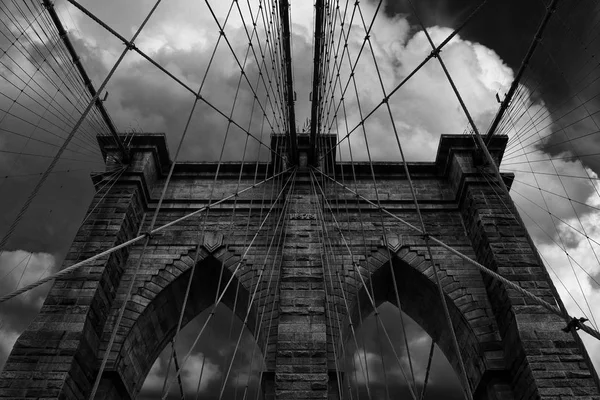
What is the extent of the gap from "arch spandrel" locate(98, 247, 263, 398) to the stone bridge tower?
30 millimetres

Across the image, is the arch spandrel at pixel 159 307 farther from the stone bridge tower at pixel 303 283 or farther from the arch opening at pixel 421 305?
the arch opening at pixel 421 305

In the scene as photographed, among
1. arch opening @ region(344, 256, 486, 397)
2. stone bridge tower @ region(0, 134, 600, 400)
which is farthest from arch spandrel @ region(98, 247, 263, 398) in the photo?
arch opening @ region(344, 256, 486, 397)

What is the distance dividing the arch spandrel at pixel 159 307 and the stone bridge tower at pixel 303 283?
3 centimetres

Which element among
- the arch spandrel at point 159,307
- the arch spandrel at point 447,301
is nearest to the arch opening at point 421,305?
the arch spandrel at point 447,301

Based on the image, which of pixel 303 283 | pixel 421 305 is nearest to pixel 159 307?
pixel 303 283

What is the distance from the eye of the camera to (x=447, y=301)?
944 cm

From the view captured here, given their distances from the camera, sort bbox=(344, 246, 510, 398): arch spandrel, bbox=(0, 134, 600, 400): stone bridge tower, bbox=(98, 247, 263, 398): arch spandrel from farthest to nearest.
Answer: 1. bbox=(98, 247, 263, 398): arch spandrel
2. bbox=(344, 246, 510, 398): arch spandrel
3. bbox=(0, 134, 600, 400): stone bridge tower

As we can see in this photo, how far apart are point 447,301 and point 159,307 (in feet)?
18.6

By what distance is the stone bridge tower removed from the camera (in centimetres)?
781

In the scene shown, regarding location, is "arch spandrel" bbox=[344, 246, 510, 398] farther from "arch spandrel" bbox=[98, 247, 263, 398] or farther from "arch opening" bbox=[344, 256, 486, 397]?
"arch spandrel" bbox=[98, 247, 263, 398]

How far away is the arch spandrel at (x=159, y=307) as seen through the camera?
875 cm

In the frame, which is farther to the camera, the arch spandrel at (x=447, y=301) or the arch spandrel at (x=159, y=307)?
the arch spandrel at (x=159, y=307)

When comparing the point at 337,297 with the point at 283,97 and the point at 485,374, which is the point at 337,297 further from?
the point at 283,97

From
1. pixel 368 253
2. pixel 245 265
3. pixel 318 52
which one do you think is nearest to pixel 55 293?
pixel 245 265
